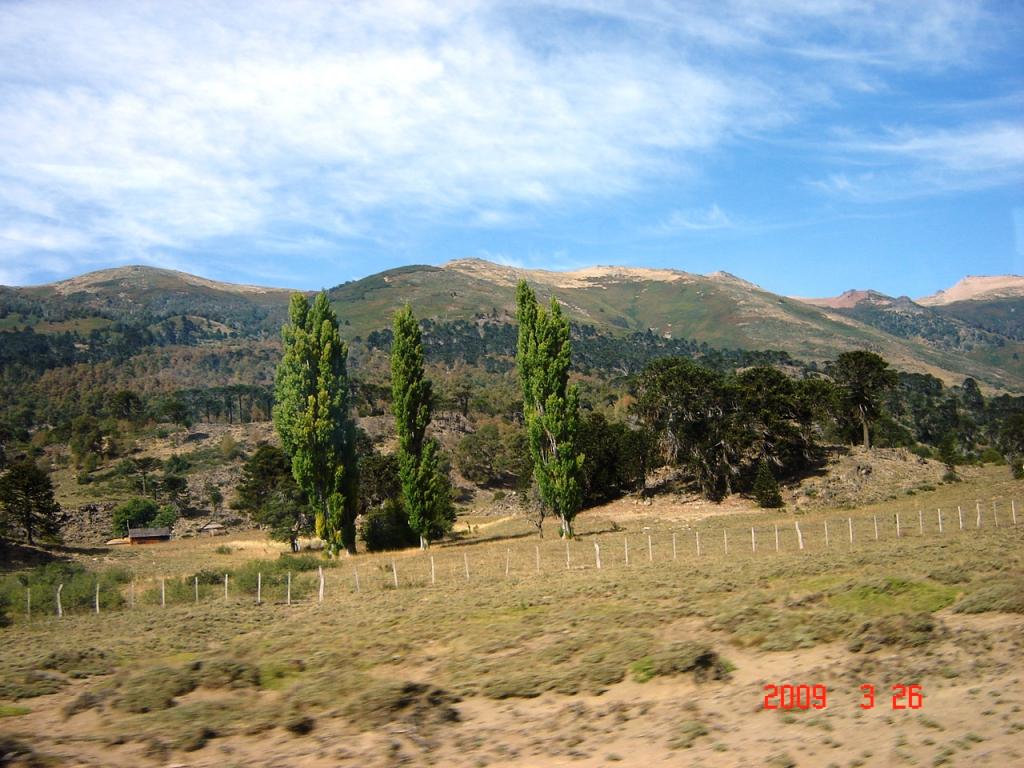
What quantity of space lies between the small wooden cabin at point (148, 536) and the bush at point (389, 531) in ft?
119

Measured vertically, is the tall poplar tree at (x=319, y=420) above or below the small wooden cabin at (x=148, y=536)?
above

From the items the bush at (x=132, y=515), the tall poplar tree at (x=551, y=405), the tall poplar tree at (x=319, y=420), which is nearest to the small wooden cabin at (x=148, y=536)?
the bush at (x=132, y=515)

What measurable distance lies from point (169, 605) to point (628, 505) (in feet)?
150

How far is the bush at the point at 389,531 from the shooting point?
50656mm

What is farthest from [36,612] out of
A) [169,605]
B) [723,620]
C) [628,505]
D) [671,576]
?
[628,505]

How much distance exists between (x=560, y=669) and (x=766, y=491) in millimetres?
49159

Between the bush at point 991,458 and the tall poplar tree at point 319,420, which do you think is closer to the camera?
the tall poplar tree at point 319,420

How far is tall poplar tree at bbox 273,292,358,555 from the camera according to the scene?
46188mm

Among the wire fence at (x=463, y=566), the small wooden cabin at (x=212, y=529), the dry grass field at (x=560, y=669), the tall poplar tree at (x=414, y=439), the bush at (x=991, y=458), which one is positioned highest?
the tall poplar tree at (x=414, y=439)

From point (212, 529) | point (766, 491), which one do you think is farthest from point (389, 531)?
point (212, 529)

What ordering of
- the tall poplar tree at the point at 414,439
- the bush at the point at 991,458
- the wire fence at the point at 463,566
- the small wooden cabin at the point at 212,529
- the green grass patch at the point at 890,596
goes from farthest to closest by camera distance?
the small wooden cabin at the point at 212,529, the bush at the point at 991,458, the tall poplar tree at the point at 414,439, the wire fence at the point at 463,566, the green grass patch at the point at 890,596

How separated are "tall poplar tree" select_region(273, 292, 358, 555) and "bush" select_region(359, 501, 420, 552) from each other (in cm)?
374
